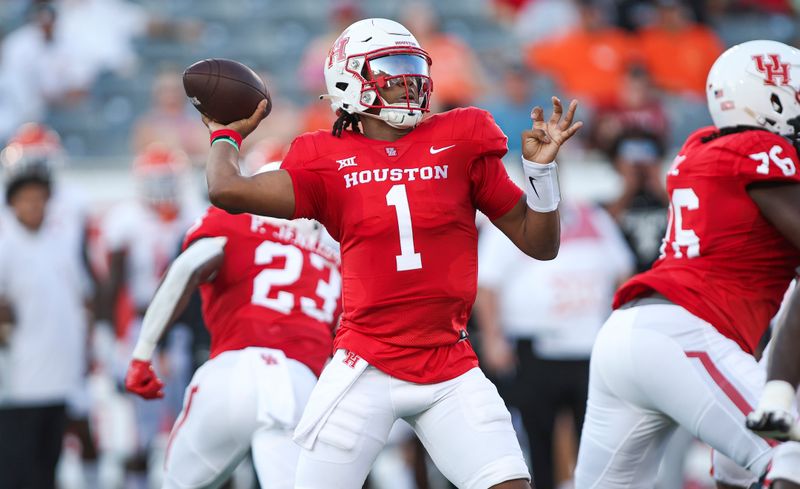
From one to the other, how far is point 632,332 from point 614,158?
139 inches

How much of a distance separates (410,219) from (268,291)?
1.13 meters

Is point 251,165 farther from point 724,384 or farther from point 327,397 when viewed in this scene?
point 724,384

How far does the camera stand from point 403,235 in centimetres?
427

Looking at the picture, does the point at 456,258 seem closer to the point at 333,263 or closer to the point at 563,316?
the point at 333,263

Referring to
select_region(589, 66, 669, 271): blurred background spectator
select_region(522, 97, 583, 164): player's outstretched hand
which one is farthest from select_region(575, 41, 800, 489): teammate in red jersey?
select_region(589, 66, 669, 271): blurred background spectator

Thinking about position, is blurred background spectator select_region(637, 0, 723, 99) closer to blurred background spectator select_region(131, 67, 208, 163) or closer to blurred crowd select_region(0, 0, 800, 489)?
blurred crowd select_region(0, 0, 800, 489)

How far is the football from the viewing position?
4414 mm

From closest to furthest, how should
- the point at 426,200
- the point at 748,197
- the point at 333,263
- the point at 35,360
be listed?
the point at 426,200
the point at 748,197
the point at 333,263
the point at 35,360

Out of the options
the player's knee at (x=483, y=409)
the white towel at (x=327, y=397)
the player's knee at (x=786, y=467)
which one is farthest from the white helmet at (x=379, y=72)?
the player's knee at (x=786, y=467)

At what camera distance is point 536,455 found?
7.43 m

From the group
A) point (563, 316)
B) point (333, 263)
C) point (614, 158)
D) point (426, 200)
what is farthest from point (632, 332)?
point (614, 158)

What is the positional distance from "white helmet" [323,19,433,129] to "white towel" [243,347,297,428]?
1.13 meters

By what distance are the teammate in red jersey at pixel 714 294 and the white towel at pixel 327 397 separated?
1.00 metres

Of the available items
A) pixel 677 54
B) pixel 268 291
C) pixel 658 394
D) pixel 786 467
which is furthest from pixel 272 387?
pixel 677 54
